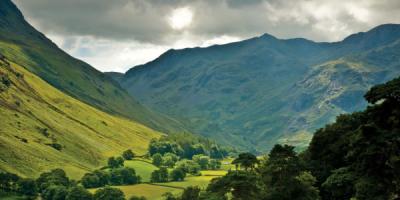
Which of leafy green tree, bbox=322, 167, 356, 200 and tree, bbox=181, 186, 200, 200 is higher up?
leafy green tree, bbox=322, 167, 356, 200

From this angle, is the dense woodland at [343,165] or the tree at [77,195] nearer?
the dense woodland at [343,165]

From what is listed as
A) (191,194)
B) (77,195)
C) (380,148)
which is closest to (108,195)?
(77,195)

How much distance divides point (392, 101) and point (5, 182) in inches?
7005

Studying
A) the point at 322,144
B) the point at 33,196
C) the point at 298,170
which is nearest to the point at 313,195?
the point at 298,170

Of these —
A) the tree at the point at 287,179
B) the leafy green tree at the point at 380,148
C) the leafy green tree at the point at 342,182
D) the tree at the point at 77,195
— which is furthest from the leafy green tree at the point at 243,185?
the tree at the point at 77,195

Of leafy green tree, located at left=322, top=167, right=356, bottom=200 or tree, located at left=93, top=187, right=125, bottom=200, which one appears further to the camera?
tree, located at left=93, top=187, right=125, bottom=200

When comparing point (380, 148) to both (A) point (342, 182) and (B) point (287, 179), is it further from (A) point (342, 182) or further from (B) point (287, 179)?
(B) point (287, 179)

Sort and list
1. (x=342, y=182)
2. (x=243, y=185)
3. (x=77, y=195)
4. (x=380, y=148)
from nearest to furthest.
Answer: (x=380, y=148) → (x=342, y=182) → (x=243, y=185) → (x=77, y=195)

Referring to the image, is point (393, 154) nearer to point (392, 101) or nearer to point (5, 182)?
point (392, 101)

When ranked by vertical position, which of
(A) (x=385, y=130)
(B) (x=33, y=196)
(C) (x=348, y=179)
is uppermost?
(A) (x=385, y=130)

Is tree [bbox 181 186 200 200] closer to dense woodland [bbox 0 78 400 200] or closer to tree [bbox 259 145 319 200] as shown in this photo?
dense woodland [bbox 0 78 400 200]

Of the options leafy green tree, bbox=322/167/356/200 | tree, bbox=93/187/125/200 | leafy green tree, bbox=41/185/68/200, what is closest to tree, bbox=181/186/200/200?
tree, bbox=93/187/125/200

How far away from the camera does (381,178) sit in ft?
174

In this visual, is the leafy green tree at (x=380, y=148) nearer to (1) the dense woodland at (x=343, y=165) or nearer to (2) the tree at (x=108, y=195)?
(1) the dense woodland at (x=343, y=165)
